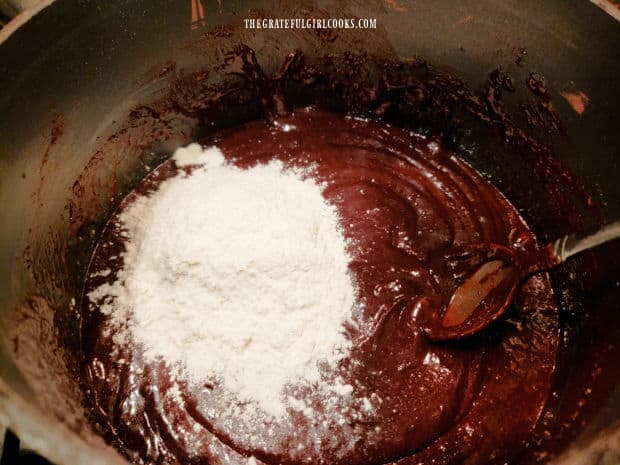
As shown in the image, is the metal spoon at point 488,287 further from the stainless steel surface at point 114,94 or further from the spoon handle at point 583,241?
the stainless steel surface at point 114,94

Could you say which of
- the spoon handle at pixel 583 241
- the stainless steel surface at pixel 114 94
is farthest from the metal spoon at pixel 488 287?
the stainless steel surface at pixel 114 94

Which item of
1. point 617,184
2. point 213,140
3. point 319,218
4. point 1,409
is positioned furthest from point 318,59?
point 1,409

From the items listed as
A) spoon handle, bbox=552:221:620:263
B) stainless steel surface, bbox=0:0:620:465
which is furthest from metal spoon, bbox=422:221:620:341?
stainless steel surface, bbox=0:0:620:465

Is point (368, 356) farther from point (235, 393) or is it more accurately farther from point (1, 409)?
point (1, 409)

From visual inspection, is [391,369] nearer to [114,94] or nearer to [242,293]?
[242,293]

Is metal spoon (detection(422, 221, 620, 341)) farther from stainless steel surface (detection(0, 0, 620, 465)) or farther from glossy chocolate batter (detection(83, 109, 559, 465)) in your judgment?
stainless steel surface (detection(0, 0, 620, 465))

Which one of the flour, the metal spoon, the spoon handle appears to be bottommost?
the flour
